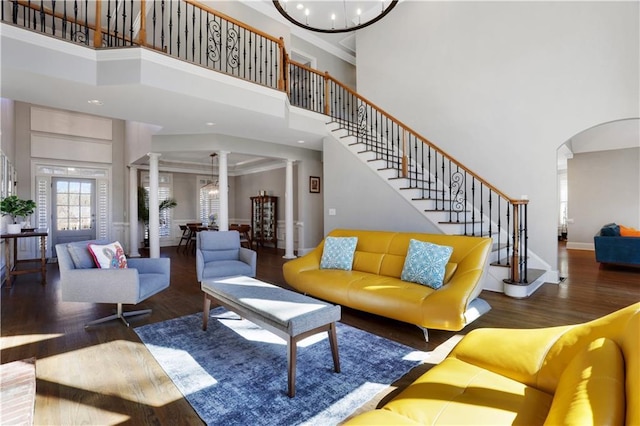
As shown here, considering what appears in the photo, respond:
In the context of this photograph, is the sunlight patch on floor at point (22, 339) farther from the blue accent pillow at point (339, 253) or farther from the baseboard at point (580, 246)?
the baseboard at point (580, 246)

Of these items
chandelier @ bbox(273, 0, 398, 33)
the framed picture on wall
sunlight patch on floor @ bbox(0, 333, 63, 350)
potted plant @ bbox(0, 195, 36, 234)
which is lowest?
sunlight patch on floor @ bbox(0, 333, 63, 350)

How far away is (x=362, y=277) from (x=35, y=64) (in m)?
4.17

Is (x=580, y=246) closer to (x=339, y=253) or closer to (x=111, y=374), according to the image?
(x=339, y=253)

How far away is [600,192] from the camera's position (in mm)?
8281

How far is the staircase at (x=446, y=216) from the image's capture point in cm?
426

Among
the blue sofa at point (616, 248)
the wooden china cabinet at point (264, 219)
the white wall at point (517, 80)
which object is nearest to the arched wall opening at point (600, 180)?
the blue sofa at point (616, 248)

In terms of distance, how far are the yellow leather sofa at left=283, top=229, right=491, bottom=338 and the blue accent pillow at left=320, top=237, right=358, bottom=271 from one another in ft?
0.34

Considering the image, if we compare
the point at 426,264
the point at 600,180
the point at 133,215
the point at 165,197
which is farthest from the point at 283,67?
the point at 600,180

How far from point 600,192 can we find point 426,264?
8.31m

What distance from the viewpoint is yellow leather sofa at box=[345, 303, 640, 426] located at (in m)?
0.88

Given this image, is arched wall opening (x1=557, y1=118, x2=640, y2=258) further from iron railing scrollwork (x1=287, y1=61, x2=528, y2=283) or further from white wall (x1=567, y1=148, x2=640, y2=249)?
iron railing scrollwork (x1=287, y1=61, x2=528, y2=283)

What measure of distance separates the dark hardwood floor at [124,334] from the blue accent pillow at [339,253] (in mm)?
614

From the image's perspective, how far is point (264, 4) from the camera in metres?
6.77

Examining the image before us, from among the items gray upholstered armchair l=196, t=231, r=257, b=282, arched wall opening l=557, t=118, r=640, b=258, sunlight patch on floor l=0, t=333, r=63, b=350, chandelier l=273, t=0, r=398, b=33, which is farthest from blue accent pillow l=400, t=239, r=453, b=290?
arched wall opening l=557, t=118, r=640, b=258
